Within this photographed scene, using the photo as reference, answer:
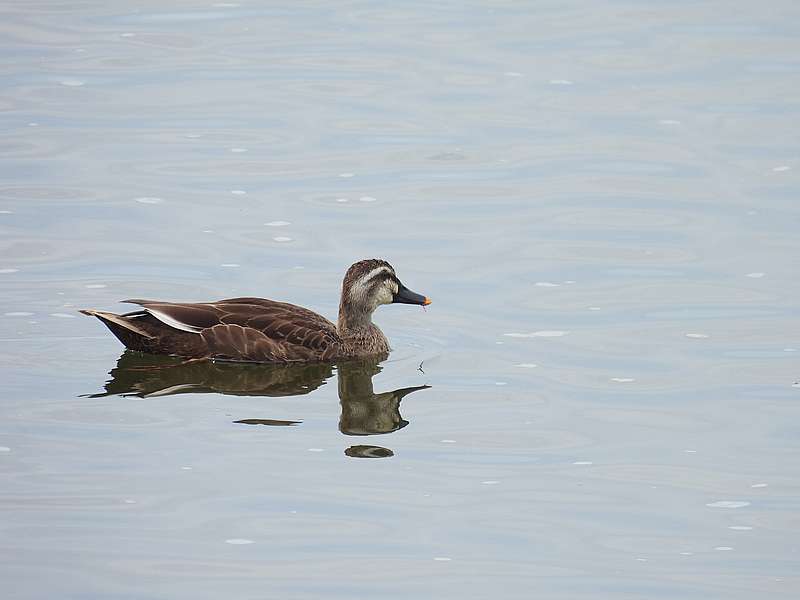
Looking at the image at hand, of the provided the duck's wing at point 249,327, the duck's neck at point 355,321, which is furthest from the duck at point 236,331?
the duck's neck at point 355,321

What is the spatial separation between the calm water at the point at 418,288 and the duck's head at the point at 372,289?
47cm

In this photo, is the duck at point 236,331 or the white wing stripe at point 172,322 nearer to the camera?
the white wing stripe at point 172,322

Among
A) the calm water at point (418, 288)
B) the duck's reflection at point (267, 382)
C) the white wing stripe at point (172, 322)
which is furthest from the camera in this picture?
the white wing stripe at point (172, 322)

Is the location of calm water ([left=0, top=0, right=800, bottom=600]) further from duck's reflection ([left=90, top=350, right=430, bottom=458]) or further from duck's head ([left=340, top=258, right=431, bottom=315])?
duck's head ([left=340, top=258, right=431, bottom=315])

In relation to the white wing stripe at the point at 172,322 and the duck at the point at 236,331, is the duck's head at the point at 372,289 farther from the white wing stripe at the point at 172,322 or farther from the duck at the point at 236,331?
the white wing stripe at the point at 172,322

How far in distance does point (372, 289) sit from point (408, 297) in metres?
0.33

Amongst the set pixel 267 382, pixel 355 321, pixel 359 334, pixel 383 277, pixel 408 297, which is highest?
pixel 383 277

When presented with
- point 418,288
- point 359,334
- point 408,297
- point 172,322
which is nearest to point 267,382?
point 172,322

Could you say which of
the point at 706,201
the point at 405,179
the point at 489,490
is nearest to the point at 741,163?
the point at 706,201

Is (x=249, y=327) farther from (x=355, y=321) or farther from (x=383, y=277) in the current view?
(x=383, y=277)

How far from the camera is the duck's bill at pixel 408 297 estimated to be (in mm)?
15156

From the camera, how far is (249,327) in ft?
48.2

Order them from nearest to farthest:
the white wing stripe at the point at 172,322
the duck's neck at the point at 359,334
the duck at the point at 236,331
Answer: the white wing stripe at the point at 172,322 < the duck at the point at 236,331 < the duck's neck at the point at 359,334

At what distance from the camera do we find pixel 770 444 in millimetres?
12336
